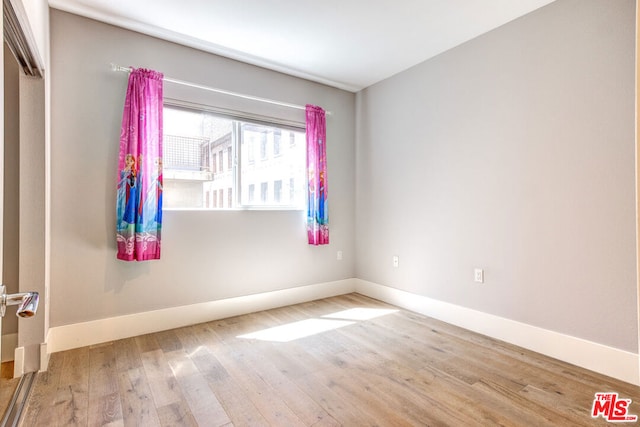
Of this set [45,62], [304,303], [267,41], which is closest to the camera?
[45,62]

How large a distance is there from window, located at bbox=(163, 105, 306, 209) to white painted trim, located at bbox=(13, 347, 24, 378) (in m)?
1.36

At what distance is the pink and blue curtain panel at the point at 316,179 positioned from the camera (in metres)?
3.63

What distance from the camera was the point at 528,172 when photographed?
8.24ft

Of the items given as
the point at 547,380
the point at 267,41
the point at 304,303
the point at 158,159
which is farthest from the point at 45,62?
the point at 547,380

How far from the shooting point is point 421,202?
3316 millimetres

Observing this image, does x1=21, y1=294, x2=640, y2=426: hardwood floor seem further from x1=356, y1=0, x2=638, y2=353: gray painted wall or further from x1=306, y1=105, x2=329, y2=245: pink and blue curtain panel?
x1=306, y1=105, x2=329, y2=245: pink and blue curtain panel

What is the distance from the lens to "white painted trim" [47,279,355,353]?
98.8 inches

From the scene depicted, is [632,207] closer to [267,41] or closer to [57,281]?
[267,41]

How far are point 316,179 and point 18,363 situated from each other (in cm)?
273

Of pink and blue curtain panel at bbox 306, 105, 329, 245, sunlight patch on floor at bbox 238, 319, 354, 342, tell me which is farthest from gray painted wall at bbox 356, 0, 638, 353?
sunlight patch on floor at bbox 238, 319, 354, 342

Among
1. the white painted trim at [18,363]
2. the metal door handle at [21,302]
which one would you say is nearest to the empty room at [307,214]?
the white painted trim at [18,363]

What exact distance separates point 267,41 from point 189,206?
160 centimetres

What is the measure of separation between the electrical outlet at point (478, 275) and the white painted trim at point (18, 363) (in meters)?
3.28

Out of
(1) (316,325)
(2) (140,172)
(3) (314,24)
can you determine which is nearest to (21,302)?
(2) (140,172)
